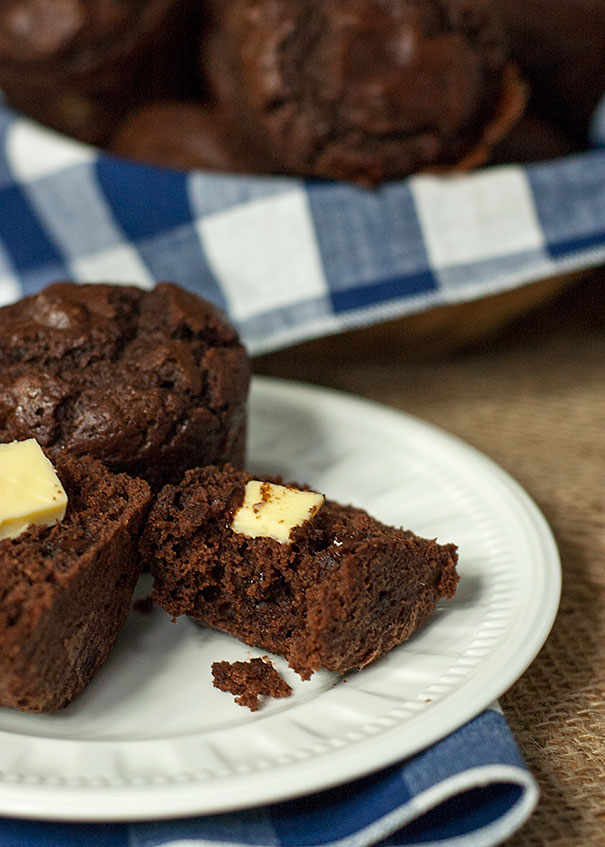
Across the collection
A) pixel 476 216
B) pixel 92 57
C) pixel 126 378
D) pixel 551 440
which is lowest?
pixel 551 440

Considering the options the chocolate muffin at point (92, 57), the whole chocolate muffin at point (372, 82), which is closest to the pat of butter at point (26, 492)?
the whole chocolate muffin at point (372, 82)

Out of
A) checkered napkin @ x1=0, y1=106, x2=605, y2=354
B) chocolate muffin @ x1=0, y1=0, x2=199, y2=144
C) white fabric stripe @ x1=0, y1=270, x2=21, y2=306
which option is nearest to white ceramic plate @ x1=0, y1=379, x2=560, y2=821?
checkered napkin @ x1=0, y1=106, x2=605, y2=354

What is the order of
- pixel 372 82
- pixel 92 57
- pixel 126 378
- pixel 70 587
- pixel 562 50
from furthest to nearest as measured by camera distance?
1. pixel 562 50
2. pixel 92 57
3. pixel 372 82
4. pixel 126 378
5. pixel 70 587

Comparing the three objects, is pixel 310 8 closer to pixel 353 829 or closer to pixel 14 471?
pixel 14 471

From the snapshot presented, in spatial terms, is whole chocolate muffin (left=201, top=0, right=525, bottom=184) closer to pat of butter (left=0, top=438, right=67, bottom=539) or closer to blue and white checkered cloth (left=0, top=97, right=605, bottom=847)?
blue and white checkered cloth (left=0, top=97, right=605, bottom=847)

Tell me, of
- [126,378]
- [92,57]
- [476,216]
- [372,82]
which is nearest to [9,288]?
[92,57]

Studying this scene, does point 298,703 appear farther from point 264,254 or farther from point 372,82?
point 372,82
